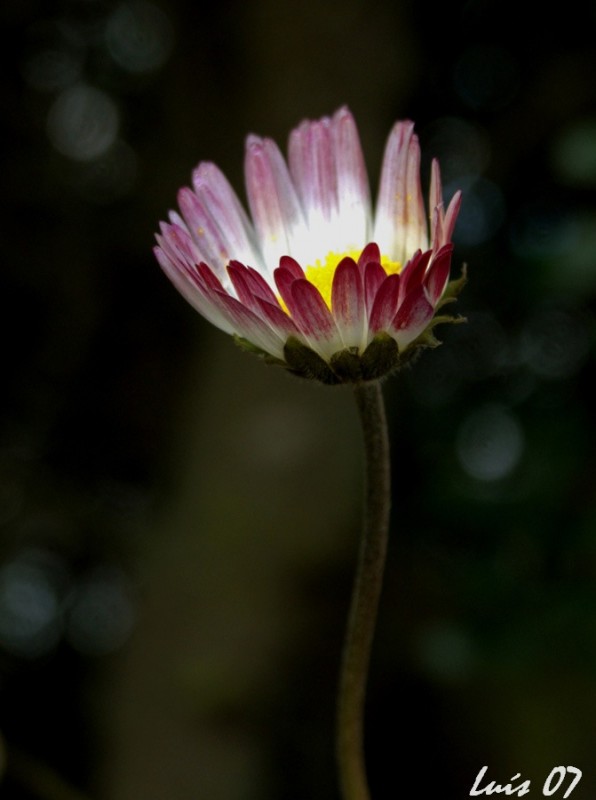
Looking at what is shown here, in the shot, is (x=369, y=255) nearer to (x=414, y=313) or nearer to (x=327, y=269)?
(x=414, y=313)

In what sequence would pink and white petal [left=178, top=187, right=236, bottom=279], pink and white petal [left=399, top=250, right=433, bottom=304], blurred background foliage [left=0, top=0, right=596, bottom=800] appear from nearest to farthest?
pink and white petal [left=399, top=250, right=433, bottom=304] < pink and white petal [left=178, top=187, right=236, bottom=279] < blurred background foliage [left=0, top=0, right=596, bottom=800]

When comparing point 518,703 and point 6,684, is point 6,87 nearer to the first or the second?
point 6,684

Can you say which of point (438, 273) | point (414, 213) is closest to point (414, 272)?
point (438, 273)

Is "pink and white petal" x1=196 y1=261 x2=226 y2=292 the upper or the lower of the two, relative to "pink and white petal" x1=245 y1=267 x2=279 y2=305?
upper

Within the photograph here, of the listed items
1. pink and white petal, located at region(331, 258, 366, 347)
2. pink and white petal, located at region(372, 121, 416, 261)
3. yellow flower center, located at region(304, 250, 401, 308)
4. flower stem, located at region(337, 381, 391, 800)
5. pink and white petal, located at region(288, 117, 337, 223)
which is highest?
pink and white petal, located at region(288, 117, 337, 223)

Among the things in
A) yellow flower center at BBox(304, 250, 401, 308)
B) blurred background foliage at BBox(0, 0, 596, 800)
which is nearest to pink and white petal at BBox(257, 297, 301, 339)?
yellow flower center at BBox(304, 250, 401, 308)

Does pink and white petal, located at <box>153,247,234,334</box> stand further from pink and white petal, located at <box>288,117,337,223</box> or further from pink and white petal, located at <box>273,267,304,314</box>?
pink and white petal, located at <box>288,117,337,223</box>
